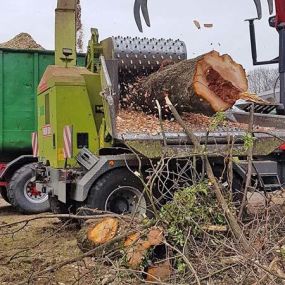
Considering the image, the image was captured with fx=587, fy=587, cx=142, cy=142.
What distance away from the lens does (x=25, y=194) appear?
32.4 feet

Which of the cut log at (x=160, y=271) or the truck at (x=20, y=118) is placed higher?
the truck at (x=20, y=118)

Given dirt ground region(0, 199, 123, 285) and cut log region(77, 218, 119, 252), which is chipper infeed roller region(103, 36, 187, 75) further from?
cut log region(77, 218, 119, 252)

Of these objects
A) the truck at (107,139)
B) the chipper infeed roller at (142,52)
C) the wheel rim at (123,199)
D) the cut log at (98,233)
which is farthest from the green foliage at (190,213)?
the chipper infeed roller at (142,52)

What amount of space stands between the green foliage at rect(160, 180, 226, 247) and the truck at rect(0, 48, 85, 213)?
5.30m

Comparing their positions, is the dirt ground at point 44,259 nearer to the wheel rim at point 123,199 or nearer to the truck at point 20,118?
the wheel rim at point 123,199

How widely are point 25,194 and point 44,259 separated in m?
4.17

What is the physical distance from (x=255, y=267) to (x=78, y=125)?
392 centimetres

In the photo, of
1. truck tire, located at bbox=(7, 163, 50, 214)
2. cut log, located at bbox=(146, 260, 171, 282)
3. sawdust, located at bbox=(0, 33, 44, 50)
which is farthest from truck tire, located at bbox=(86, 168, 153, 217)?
sawdust, located at bbox=(0, 33, 44, 50)

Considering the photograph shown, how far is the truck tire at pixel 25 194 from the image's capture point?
9797 mm

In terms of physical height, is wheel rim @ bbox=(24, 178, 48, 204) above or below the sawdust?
below

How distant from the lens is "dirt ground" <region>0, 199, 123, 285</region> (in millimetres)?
4570

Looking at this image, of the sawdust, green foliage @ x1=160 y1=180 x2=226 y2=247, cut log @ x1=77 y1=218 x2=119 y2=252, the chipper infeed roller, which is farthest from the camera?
the sawdust

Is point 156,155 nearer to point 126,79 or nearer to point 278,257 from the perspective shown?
point 126,79

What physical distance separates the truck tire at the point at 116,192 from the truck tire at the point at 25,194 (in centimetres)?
326
